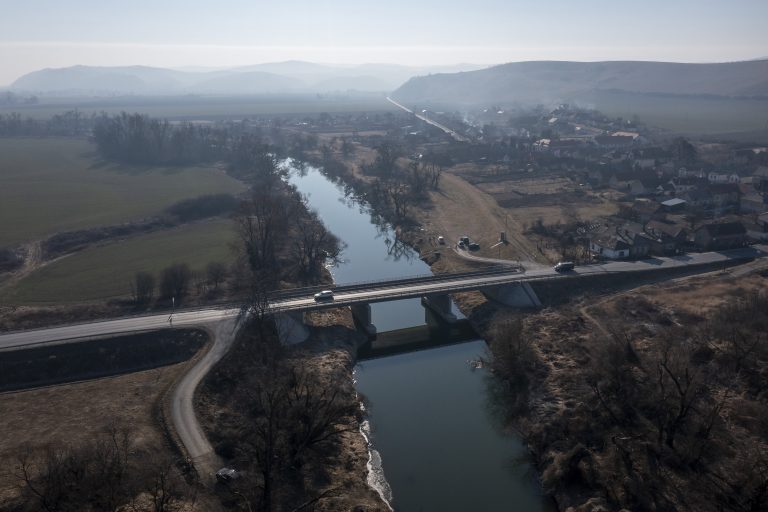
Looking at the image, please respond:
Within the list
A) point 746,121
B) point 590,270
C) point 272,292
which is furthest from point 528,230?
point 746,121

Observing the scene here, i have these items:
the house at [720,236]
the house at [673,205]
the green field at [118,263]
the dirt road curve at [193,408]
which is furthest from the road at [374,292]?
the house at [673,205]

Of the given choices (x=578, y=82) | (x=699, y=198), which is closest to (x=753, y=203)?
(x=699, y=198)

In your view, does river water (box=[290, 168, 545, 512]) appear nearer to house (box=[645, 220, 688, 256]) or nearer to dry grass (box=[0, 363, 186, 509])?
dry grass (box=[0, 363, 186, 509])

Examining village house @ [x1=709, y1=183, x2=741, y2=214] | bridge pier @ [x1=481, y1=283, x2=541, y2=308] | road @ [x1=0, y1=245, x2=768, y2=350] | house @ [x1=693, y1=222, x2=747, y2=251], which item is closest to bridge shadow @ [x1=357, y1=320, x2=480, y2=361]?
road @ [x1=0, y1=245, x2=768, y2=350]

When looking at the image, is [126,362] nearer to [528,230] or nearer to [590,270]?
[590,270]

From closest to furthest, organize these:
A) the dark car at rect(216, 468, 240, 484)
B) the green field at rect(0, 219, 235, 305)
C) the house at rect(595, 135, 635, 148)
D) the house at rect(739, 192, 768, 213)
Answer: the dark car at rect(216, 468, 240, 484), the green field at rect(0, 219, 235, 305), the house at rect(739, 192, 768, 213), the house at rect(595, 135, 635, 148)

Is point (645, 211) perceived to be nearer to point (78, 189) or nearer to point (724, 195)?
point (724, 195)
